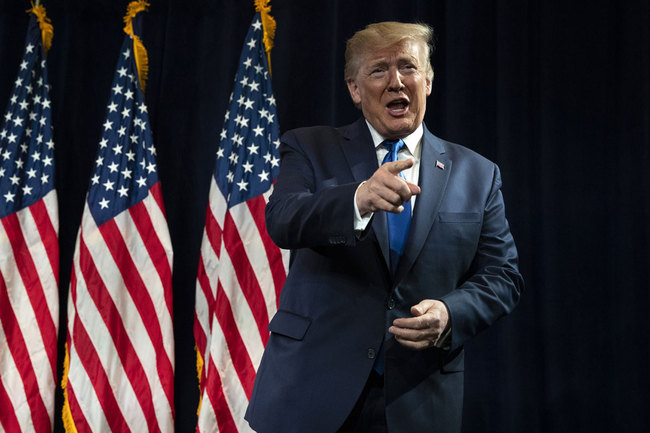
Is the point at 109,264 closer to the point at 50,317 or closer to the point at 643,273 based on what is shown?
the point at 50,317

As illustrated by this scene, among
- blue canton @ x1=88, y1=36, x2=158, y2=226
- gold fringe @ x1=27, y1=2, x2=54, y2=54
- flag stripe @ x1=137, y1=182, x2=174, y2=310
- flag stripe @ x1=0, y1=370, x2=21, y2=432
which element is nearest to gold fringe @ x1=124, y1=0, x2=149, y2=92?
blue canton @ x1=88, y1=36, x2=158, y2=226

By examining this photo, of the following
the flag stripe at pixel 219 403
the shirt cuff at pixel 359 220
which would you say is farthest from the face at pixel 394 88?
the flag stripe at pixel 219 403

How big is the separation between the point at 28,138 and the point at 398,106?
235cm

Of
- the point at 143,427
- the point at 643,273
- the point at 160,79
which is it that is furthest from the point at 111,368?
the point at 643,273

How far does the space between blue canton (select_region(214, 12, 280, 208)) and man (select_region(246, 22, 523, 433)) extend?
1529 mm

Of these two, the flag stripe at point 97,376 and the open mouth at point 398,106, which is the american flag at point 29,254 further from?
the open mouth at point 398,106

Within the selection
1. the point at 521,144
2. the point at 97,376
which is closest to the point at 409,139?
the point at 521,144

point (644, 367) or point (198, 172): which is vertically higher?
point (198, 172)

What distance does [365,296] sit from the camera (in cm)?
139

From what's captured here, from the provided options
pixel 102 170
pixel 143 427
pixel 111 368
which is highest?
pixel 102 170

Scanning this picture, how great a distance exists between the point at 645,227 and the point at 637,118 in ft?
1.59

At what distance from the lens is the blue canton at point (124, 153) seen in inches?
123

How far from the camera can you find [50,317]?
3.10m

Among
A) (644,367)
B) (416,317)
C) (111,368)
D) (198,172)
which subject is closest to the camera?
(416,317)
